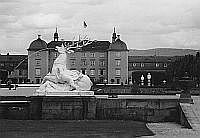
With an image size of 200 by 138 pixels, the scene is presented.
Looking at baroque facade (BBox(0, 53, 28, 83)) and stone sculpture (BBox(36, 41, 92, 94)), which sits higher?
baroque facade (BBox(0, 53, 28, 83))

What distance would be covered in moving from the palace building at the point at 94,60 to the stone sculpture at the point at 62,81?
Answer: 284 feet

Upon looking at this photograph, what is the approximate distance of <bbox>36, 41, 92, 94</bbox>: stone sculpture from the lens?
2866cm

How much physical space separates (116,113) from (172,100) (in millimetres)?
3212

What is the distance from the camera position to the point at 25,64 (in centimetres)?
12988

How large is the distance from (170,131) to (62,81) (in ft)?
27.1

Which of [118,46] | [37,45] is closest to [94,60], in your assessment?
[118,46]

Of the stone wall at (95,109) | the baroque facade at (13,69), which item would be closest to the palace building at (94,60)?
the baroque facade at (13,69)

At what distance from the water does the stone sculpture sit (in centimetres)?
521

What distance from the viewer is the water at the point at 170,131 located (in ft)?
72.5

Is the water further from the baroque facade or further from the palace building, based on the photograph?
the baroque facade

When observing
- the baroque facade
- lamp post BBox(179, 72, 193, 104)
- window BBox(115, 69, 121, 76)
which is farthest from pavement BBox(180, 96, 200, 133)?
window BBox(115, 69, 121, 76)

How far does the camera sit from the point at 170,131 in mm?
23312

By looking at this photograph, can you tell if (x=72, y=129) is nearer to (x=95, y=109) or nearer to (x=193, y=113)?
(x=95, y=109)

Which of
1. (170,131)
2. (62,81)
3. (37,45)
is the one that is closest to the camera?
(170,131)
